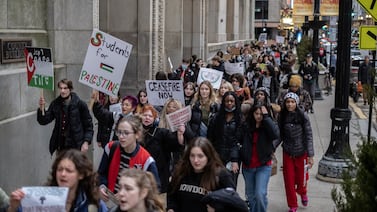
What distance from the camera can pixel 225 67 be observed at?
60.0 ft

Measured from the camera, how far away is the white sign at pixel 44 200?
13.7 ft

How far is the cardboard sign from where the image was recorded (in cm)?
859

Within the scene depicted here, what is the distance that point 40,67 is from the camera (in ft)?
28.4

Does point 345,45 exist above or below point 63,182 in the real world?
above

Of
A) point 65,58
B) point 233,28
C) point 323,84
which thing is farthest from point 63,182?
Result: point 233,28

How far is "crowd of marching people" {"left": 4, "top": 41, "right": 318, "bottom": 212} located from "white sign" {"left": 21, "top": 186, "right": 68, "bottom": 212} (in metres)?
0.06

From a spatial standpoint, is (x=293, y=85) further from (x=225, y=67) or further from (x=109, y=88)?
(x=225, y=67)

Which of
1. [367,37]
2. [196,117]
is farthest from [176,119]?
[367,37]

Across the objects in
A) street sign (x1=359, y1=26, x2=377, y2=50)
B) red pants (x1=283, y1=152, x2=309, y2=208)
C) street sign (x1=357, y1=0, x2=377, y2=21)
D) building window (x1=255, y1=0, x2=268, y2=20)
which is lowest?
red pants (x1=283, y1=152, x2=309, y2=208)

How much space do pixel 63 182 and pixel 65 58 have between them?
7077 millimetres

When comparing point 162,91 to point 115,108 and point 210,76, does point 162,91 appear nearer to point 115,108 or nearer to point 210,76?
point 115,108

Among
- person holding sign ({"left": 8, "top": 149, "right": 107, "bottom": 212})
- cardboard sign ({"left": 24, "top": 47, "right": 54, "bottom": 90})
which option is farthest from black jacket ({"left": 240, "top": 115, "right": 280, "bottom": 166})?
person holding sign ({"left": 8, "top": 149, "right": 107, "bottom": 212})

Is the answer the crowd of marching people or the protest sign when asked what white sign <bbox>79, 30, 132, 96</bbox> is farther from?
the protest sign

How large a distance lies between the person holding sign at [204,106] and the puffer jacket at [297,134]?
3.55ft
